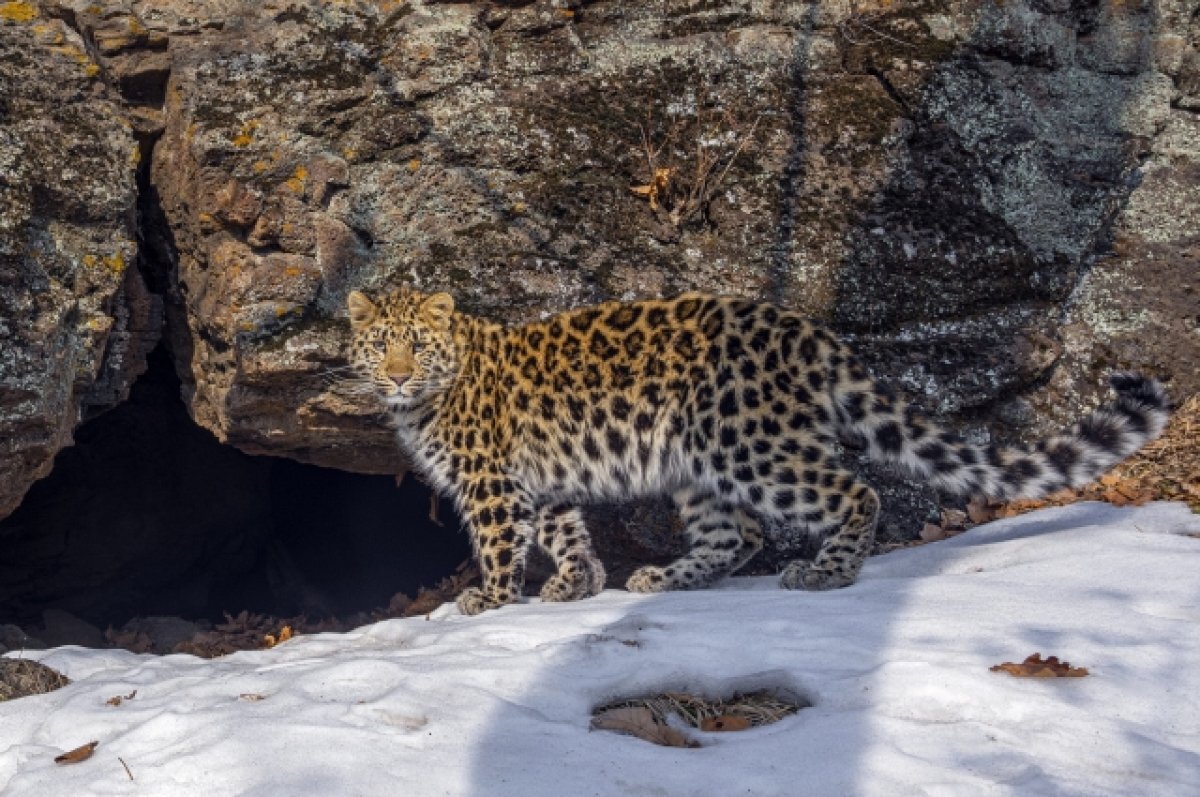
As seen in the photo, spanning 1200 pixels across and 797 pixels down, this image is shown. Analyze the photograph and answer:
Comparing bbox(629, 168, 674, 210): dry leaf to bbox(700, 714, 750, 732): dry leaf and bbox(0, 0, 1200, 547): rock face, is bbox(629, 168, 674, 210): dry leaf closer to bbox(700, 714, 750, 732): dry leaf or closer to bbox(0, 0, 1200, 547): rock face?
bbox(0, 0, 1200, 547): rock face

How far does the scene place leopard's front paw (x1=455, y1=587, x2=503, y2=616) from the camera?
7.10 metres

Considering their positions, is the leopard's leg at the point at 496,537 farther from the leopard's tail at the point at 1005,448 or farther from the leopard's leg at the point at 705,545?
the leopard's tail at the point at 1005,448

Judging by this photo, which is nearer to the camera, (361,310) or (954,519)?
(361,310)

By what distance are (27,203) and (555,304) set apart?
3.39 meters

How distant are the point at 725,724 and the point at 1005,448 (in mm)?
2758

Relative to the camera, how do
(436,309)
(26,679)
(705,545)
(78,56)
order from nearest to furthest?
(26,679), (436,309), (705,545), (78,56)

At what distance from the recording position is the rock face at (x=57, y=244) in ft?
24.0

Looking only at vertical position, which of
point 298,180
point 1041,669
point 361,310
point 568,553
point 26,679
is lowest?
point 26,679

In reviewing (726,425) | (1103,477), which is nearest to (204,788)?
(726,425)

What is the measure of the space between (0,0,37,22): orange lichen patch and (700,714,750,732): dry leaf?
22.2 feet

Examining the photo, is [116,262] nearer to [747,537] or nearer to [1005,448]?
[747,537]

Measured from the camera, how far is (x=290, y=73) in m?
8.33

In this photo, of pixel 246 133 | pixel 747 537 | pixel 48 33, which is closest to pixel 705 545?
pixel 747 537

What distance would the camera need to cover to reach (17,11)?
8203 millimetres
